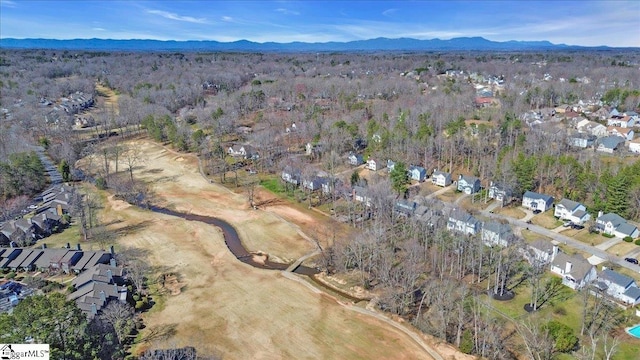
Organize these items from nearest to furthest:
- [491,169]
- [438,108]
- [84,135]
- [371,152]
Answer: [491,169], [371,152], [438,108], [84,135]

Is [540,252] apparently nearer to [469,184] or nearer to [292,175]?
[469,184]

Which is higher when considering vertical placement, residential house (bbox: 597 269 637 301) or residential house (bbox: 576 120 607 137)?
residential house (bbox: 576 120 607 137)

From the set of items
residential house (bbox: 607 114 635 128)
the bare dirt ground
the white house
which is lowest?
the bare dirt ground

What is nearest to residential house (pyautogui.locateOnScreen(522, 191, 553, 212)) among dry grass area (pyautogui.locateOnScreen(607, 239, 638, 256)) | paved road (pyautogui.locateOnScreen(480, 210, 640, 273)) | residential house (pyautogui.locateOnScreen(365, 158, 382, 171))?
paved road (pyautogui.locateOnScreen(480, 210, 640, 273))

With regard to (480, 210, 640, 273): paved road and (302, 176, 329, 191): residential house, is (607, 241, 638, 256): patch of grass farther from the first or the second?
(302, 176, 329, 191): residential house

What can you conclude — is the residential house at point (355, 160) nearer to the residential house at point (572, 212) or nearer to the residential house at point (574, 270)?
the residential house at point (572, 212)

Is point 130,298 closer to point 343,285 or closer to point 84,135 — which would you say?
point 343,285

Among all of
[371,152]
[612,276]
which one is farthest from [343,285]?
[371,152]
